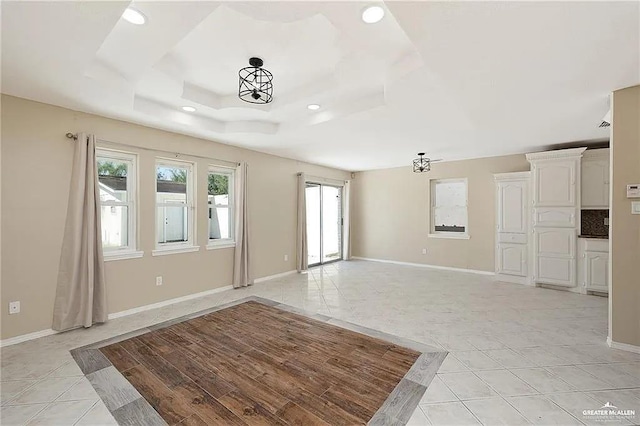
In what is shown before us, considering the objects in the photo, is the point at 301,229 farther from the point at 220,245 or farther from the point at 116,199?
the point at 116,199

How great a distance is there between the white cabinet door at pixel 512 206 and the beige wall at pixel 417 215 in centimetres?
44

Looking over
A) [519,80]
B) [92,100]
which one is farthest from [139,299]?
[519,80]

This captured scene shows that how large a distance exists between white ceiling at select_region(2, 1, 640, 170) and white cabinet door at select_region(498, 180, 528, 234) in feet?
3.82

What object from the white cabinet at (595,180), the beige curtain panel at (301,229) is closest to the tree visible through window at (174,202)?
the beige curtain panel at (301,229)

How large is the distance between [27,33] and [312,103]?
2.40 metres

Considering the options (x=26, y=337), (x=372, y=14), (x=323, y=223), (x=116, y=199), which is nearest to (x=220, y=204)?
(x=116, y=199)

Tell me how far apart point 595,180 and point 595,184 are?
7 cm

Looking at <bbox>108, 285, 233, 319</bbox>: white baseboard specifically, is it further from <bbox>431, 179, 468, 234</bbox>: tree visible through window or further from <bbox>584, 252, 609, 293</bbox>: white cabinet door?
<bbox>584, 252, 609, 293</bbox>: white cabinet door

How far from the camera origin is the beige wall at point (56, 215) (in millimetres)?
2822

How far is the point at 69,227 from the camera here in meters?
3.13

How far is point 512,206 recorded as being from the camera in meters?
5.25

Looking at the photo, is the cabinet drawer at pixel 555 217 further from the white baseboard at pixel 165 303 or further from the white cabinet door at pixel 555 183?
the white baseboard at pixel 165 303

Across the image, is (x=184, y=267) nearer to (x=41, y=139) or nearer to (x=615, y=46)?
(x=41, y=139)

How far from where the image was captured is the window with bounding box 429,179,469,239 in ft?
20.8
